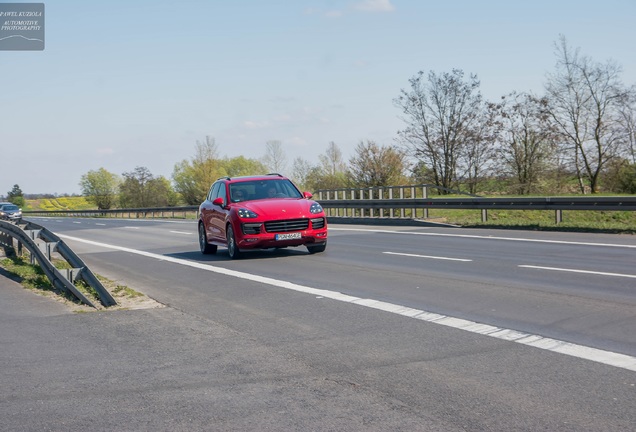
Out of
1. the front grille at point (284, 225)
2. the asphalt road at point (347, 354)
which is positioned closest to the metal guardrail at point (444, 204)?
the asphalt road at point (347, 354)

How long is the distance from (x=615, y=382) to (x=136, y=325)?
5081 mm

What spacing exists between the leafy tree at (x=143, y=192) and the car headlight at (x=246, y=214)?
251ft

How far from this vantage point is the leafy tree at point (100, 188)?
101 metres

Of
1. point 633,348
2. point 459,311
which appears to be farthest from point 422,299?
point 633,348

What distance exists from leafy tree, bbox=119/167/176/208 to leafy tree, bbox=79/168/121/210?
8937mm

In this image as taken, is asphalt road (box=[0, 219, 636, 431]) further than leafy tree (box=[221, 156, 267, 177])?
No

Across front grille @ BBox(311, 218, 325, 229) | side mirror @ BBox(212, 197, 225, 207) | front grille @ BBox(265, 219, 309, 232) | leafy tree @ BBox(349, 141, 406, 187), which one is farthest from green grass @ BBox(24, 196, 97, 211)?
front grille @ BBox(265, 219, 309, 232)

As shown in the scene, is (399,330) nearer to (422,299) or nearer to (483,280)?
(422,299)

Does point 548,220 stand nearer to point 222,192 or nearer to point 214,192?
point 214,192

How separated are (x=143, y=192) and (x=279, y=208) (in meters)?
77.5

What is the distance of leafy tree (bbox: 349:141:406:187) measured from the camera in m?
44.8

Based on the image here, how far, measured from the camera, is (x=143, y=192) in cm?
9025

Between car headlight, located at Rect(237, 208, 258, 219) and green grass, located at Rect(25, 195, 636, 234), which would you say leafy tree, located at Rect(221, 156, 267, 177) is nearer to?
green grass, located at Rect(25, 195, 636, 234)

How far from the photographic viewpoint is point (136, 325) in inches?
323
